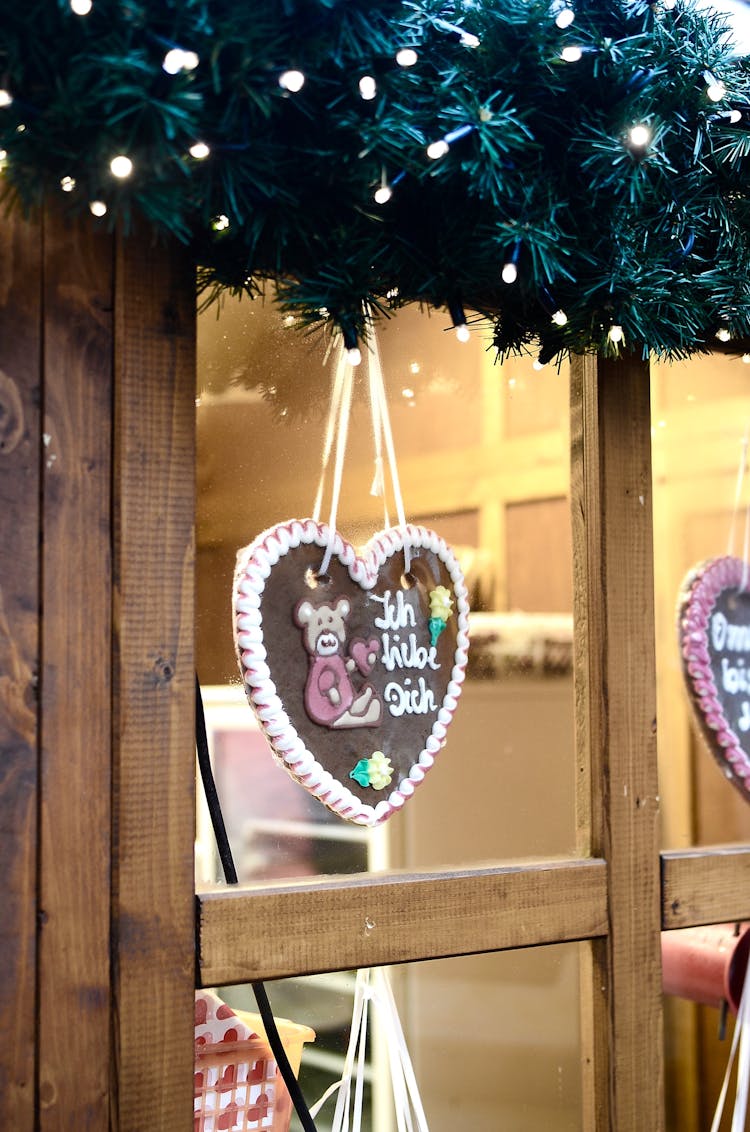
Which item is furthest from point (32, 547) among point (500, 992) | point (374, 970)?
point (500, 992)

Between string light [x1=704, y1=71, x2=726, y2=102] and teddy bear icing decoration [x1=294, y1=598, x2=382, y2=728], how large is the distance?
577mm

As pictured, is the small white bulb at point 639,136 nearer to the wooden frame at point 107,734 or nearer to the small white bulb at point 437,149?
the small white bulb at point 437,149

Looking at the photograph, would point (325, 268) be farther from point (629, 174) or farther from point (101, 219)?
point (629, 174)

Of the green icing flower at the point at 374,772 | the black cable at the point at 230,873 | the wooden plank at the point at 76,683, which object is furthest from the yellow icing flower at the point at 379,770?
the wooden plank at the point at 76,683

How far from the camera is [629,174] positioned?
0.95 meters

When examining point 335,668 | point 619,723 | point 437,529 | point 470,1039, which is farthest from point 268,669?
point 470,1039

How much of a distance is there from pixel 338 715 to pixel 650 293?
0.47 m

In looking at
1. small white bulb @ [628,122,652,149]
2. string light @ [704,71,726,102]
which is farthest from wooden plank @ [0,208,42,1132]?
string light @ [704,71,726,102]

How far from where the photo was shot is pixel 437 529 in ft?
3.81

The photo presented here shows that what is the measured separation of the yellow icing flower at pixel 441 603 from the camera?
3.59ft

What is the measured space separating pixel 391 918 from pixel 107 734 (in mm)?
312

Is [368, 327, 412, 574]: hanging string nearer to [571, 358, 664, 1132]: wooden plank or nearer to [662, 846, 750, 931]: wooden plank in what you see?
[571, 358, 664, 1132]: wooden plank

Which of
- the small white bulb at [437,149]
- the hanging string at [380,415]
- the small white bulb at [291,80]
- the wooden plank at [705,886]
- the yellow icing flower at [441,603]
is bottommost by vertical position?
the wooden plank at [705,886]

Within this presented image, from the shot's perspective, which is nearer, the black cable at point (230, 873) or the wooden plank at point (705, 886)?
the black cable at point (230, 873)
